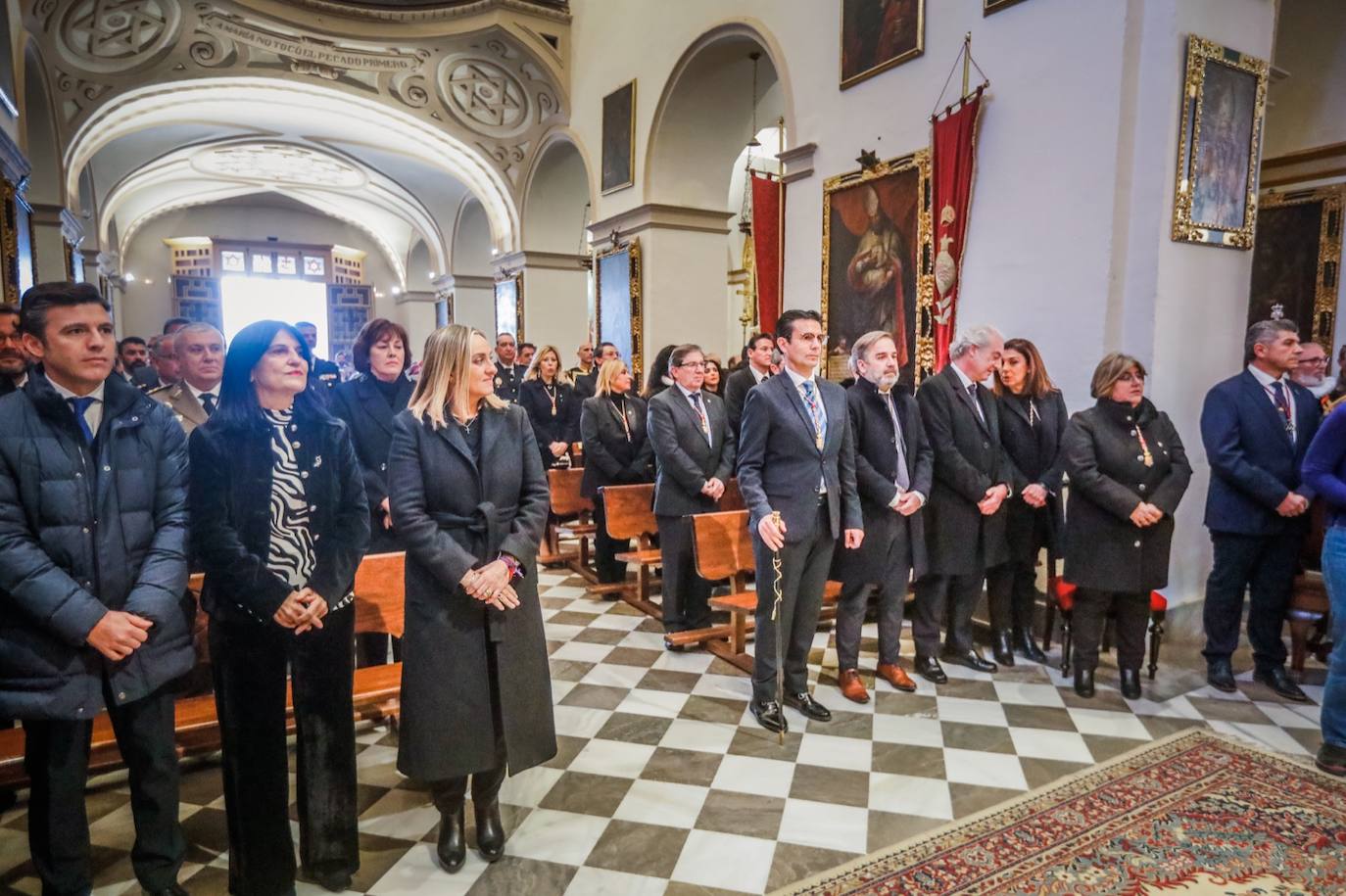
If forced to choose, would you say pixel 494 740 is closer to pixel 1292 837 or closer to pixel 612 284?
pixel 1292 837

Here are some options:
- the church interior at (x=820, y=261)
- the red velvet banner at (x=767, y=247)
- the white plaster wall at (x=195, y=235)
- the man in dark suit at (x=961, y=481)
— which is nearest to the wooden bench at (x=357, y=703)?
the church interior at (x=820, y=261)

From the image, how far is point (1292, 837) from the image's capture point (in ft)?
9.17

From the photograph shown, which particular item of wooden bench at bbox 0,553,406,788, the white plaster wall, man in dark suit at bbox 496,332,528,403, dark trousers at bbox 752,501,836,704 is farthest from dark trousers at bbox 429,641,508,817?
the white plaster wall

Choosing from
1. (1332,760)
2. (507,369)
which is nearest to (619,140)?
(507,369)

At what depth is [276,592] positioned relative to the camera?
222 cm

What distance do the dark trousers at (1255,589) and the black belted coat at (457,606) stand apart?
12.0 ft

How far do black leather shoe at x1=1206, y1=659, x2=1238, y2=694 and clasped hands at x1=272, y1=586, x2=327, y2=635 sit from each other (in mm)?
4311

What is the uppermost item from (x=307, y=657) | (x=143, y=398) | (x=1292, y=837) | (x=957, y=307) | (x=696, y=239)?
(x=696, y=239)

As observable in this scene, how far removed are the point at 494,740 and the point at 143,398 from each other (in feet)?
4.90

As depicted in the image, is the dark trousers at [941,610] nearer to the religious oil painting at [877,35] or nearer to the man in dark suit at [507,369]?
the religious oil painting at [877,35]

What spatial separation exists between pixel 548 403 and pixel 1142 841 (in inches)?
219

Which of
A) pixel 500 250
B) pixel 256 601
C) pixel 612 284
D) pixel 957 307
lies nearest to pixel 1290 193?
pixel 957 307

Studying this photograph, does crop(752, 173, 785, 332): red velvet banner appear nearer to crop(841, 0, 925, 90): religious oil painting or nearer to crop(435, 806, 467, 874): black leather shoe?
crop(841, 0, 925, 90): religious oil painting

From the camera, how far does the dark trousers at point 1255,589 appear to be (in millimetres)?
4105
